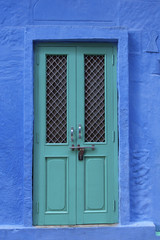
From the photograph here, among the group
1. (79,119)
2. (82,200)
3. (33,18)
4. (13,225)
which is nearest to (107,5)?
(33,18)

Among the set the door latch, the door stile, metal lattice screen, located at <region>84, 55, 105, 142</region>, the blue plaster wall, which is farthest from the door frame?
the door latch

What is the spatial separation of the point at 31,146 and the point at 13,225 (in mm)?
1034

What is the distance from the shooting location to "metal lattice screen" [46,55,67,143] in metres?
4.15

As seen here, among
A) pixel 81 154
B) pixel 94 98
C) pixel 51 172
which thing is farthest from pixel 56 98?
pixel 51 172

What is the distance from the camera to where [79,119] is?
4.14m

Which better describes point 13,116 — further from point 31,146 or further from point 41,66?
point 41,66

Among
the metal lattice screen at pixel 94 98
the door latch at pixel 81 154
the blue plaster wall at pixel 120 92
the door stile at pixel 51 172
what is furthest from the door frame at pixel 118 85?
the door latch at pixel 81 154

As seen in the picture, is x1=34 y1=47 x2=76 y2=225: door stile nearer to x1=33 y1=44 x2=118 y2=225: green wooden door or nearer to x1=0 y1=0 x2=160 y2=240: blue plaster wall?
x1=33 y1=44 x2=118 y2=225: green wooden door

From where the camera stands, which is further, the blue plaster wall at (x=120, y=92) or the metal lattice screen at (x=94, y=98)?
the metal lattice screen at (x=94, y=98)

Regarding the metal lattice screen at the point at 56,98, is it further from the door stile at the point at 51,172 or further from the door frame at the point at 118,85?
the door frame at the point at 118,85

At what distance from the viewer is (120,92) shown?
4113 millimetres

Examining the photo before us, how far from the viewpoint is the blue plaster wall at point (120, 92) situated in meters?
4.05

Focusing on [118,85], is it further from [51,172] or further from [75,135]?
[51,172]

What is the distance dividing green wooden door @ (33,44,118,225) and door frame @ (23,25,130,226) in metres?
0.10
